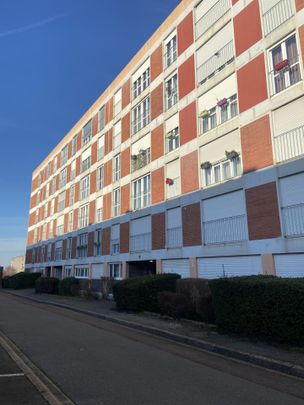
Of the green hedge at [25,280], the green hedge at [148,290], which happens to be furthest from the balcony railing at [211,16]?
the green hedge at [25,280]

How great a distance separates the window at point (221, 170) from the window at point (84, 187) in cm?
1693

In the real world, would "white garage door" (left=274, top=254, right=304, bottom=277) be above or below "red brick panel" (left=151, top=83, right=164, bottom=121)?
below

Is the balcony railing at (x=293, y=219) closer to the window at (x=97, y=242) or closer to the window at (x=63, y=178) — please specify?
the window at (x=97, y=242)

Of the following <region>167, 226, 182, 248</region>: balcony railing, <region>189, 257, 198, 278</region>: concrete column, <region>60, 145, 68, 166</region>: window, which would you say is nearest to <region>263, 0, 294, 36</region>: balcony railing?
<region>167, 226, 182, 248</region>: balcony railing

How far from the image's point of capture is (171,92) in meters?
22.4

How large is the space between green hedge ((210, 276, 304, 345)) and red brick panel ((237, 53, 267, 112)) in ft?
28.0

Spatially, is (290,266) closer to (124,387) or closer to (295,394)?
(295,394)

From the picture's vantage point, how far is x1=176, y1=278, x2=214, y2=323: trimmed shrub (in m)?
12.0

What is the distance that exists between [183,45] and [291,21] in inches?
312

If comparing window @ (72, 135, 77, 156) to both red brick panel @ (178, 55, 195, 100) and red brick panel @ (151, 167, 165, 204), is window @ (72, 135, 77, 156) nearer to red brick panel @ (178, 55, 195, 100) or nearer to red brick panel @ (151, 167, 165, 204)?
red brick panel @ (151, 167, 165, 204)

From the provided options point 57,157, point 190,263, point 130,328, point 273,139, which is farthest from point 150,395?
point 57,157

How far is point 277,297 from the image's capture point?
8.70 metres

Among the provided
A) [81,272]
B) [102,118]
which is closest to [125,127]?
[102,118]

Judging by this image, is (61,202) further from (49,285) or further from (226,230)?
A: (226,230)
